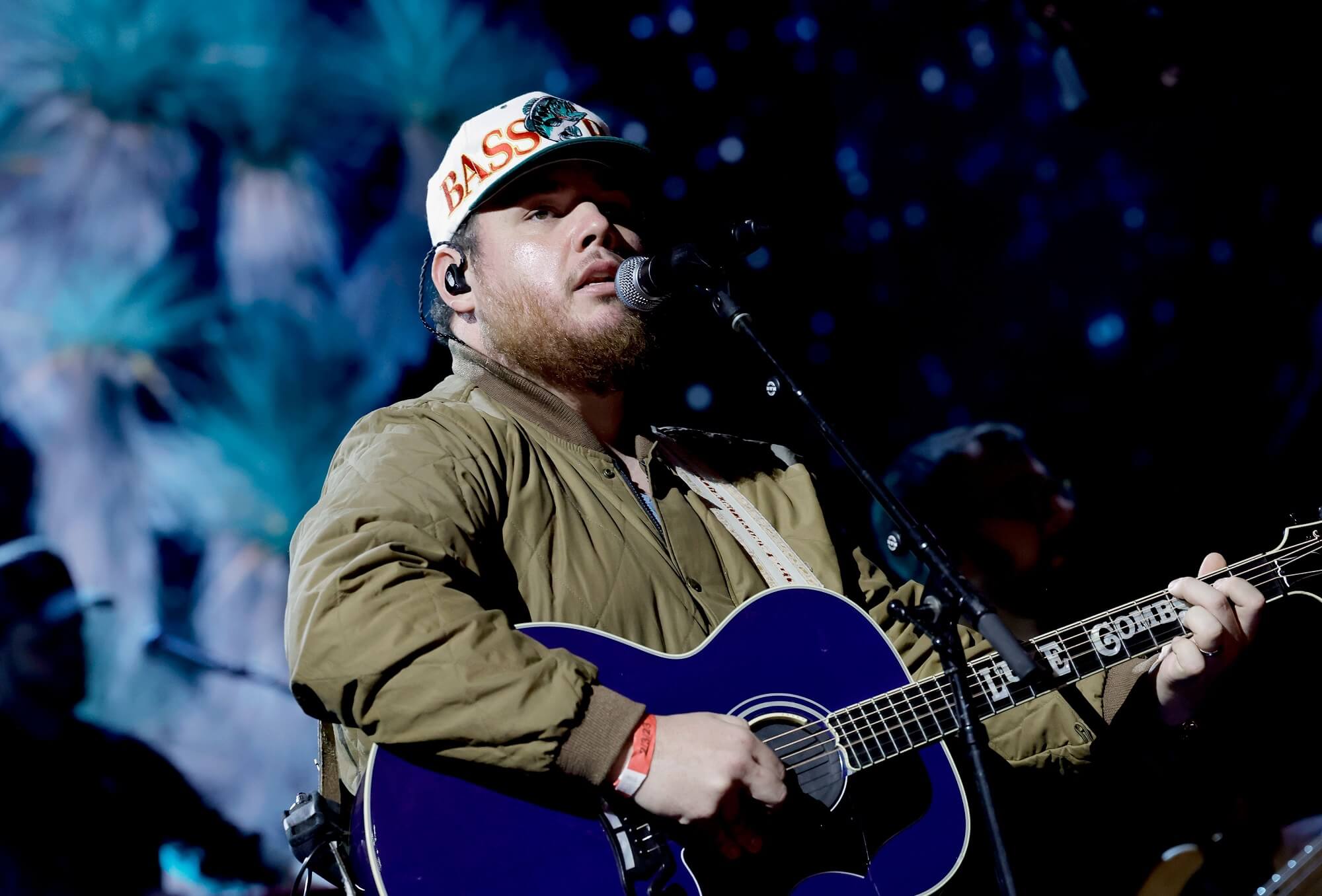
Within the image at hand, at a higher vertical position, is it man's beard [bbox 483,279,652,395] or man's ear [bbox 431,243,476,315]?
man's ear [bbox 431,243,476,315]

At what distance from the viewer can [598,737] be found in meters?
1.47

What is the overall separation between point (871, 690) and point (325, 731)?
3.64ft

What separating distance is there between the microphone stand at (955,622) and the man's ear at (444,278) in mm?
1131

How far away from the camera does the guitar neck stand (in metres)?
1.79

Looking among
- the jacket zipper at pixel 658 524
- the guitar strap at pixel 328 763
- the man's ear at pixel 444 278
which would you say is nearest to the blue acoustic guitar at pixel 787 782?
the jacket zipper at pixel 658 524

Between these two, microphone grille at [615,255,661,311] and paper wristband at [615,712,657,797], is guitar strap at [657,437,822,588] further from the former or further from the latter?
paper wristband at [615,712,657,797]

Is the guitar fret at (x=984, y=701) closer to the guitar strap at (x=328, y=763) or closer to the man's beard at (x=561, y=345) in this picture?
the man's beard at (x=561, y=345)

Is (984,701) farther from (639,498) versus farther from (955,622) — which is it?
(639,498)

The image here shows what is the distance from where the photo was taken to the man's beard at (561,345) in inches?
91.5

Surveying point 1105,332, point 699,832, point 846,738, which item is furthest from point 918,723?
point 1105,332

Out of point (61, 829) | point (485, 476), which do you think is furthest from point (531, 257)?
point (61, 829)

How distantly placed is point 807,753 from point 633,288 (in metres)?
1.01

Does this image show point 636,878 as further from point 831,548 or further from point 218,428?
point 218,428

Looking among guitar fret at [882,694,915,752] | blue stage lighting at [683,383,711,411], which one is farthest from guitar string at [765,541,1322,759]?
blue stage lighting at [683,383,711,411]
